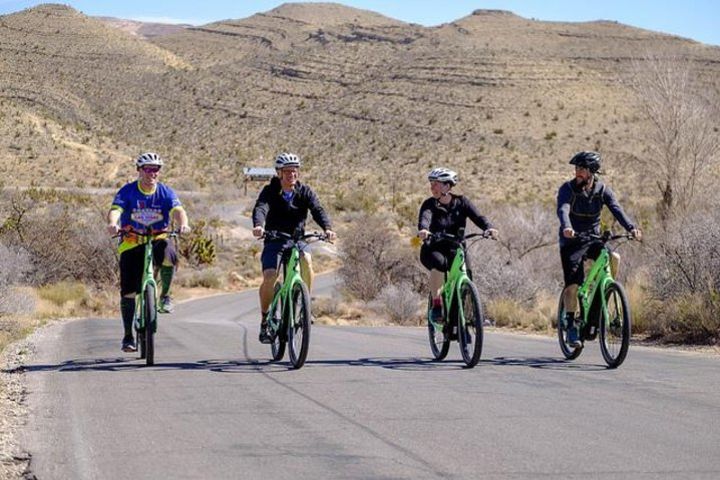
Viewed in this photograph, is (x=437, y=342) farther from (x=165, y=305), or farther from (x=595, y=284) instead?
(x=165, y=305)

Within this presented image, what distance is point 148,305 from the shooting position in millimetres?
10406

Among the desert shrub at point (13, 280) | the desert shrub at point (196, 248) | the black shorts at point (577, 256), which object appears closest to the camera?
the black shorts at point (577, 256)

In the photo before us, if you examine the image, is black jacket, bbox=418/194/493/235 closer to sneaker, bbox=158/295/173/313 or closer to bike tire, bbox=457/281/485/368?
bike tire, bbox=457/281/485/368

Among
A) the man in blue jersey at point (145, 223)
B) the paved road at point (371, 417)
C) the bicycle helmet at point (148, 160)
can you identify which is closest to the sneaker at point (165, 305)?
the man in blue jersey at point (145, 223)

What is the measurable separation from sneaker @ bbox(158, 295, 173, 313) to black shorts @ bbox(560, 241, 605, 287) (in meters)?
4.10

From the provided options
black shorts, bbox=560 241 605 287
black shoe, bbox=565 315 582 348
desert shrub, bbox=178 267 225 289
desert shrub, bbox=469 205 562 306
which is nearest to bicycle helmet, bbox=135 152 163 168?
black shorts, bbox=560 241 605 287

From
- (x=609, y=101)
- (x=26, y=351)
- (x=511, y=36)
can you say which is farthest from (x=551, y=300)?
(x=511, y=36)

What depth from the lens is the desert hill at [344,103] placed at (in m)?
79.4

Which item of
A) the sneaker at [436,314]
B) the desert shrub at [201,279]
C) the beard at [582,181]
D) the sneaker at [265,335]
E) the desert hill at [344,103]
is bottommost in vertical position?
the desert shrub at [201,279]

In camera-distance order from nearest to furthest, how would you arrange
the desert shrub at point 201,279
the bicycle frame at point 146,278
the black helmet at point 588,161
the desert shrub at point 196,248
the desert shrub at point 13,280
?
1. the bicycle frame at point 146,278
2. the black helmet at point 588,161
3. the desert shrub at point 13,280
4. the desert shrub at point 201,279
5. the desert shrub at point 196,248

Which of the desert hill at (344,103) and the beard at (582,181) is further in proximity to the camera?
the desert hill at (344,103)

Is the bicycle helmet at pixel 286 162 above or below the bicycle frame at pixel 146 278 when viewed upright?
above

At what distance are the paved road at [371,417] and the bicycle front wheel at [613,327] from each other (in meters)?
0.16

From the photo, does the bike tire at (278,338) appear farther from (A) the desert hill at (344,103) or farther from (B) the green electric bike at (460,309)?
(A) the desert hill at (344,103)
